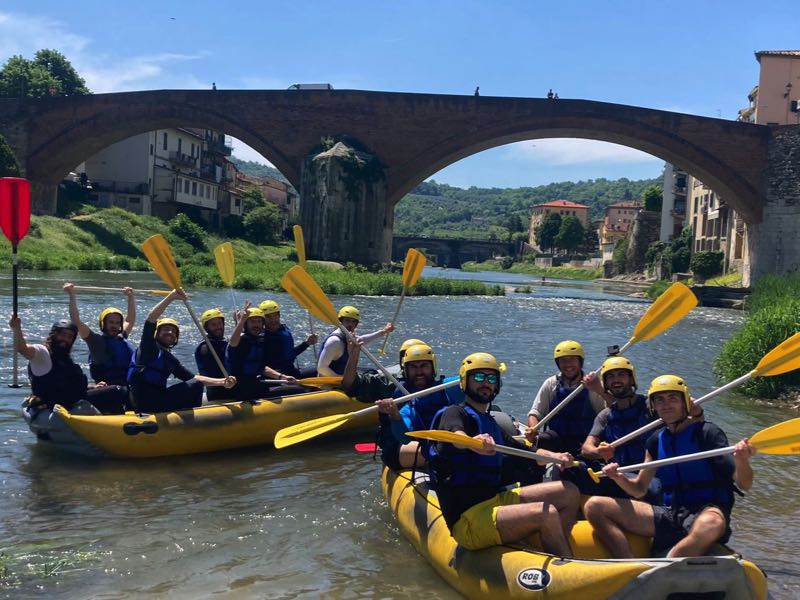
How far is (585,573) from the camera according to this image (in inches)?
147

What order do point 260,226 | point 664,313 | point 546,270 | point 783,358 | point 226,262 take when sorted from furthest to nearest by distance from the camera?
1. point 546,270
2. point 260,226
3. point 226,262
4. point 664,313
5. point 783,358

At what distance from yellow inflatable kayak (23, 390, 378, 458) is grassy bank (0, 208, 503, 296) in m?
19.2

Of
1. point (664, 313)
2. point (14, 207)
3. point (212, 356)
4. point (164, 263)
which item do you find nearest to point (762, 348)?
point (664, 313)

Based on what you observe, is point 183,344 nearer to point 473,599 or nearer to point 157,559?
point 157,559

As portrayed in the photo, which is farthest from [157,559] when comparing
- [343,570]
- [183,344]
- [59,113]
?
[59,113]

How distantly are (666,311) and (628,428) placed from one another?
51.5 inches

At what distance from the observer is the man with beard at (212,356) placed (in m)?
7.70

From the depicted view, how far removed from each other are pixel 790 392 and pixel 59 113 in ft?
119

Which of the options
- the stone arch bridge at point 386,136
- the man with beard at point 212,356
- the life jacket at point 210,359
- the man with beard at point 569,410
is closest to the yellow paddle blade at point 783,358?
the man with beard at point 569,410

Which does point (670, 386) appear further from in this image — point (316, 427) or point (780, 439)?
point (316, 427)

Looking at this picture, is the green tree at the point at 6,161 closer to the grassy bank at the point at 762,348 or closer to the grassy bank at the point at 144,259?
the grassy bank at the point at 144,259

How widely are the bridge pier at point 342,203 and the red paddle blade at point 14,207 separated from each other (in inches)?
1089

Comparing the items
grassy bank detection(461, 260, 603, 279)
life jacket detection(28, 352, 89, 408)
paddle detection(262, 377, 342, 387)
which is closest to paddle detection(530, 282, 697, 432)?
paddle detection(262, 377, 342, 387)

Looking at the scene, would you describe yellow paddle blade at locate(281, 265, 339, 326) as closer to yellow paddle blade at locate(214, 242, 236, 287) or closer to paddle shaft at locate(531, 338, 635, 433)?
paddle shaft at locate(531, 338, 635, 433)
